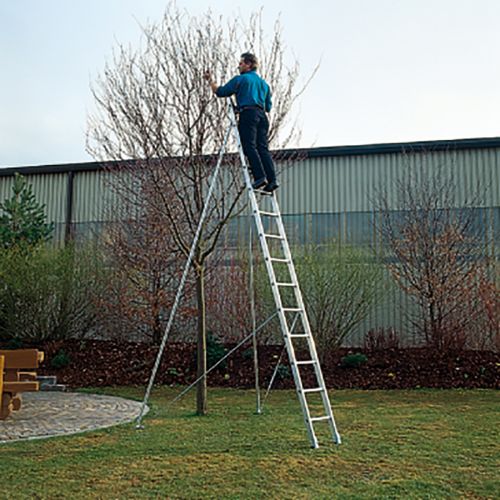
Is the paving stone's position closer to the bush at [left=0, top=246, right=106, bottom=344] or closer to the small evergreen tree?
the bush at [left=0, top=246, right=106, bottom=344]

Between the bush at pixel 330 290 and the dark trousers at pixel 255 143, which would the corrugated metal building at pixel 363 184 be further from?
the dark trousers at pixel 255 143

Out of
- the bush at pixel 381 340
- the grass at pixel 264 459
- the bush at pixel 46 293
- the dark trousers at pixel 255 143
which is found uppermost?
the dark trousers at pixel 255 143

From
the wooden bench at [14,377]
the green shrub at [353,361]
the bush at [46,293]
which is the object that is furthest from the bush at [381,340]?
the wooden bench at [14,377]

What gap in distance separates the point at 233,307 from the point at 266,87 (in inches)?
336

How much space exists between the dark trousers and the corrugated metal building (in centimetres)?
904

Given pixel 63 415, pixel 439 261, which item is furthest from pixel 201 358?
pixel 439 261

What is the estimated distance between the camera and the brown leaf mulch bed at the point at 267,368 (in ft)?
39.1

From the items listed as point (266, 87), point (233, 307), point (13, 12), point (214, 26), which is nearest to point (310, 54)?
point (214, 26)

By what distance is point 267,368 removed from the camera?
12.9 m

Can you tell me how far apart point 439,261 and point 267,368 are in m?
4.31

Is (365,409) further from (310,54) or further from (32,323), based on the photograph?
(32,323)

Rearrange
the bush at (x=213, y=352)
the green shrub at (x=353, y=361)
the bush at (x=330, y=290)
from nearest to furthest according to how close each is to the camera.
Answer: the green shrub at (x=353, y=361), the bush at (x=213, y=352), the bush at (x=330, y=290)

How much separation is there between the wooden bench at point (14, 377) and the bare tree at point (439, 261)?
832cm

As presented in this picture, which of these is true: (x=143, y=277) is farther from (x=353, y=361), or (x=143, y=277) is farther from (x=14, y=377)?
(x=14, y=377)
